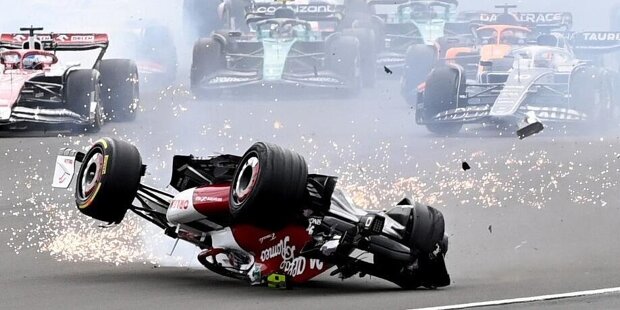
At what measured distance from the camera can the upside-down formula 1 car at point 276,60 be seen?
2602cm

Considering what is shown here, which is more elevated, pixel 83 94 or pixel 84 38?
pixel 84 38

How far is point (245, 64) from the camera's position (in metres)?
26.5

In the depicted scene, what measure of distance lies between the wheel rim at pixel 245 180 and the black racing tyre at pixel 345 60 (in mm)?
17442

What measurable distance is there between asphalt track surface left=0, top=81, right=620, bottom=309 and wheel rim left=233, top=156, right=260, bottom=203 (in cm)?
61

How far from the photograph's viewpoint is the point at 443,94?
67.1ft

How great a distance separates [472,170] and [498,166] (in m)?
0.39

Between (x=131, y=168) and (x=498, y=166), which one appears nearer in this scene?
(x=131, y=168)

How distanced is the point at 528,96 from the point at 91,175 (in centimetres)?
1089

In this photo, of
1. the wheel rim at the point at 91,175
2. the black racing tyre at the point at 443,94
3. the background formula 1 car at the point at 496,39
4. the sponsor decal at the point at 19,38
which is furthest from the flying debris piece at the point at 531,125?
the wheel rim at the point at 91,175

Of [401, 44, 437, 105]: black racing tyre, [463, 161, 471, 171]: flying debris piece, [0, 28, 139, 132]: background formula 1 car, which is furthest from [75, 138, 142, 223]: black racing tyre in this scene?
[401, 44, 437, 105]: black racing tyre

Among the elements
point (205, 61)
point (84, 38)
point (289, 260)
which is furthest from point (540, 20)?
point (289, 260)

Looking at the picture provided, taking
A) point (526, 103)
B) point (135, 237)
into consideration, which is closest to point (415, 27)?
point (526, 103)

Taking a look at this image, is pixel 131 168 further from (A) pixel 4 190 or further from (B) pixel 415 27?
(B) pixel 415 27

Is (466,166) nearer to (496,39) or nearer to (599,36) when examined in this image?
(599,36)
